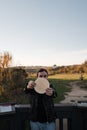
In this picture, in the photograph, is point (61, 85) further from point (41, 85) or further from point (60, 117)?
point (41, 85)

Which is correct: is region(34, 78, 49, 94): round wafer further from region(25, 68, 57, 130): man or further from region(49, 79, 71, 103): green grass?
region(49, 79, 71, 103): green grass

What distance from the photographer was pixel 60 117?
3.89 m

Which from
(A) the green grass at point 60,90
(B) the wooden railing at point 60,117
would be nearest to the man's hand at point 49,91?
(B) the wooden railing at point 60,117

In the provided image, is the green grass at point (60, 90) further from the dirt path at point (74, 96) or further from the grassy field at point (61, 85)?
the dirt path at point (74, 96)

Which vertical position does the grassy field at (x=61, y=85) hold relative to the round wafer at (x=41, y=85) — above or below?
below

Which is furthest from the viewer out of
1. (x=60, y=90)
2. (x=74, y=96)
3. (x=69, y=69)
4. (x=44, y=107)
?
(x=69, y=69)

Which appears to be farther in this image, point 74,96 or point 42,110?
point 74,96

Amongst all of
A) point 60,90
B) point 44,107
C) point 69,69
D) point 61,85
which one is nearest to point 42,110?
point 44,107

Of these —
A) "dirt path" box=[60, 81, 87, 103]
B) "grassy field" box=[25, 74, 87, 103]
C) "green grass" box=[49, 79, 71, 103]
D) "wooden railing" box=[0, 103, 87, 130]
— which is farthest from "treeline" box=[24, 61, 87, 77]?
"wooden railing" box=[0, 103, 87, 130]

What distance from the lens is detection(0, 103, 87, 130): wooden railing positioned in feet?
12.2

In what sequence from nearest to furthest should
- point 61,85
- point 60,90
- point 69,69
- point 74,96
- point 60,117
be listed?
point 60,117, point 74,96, point 60,90, point 61,85, point 69,69

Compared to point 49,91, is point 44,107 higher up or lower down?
lower down

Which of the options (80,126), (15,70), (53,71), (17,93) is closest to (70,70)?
(53,71)

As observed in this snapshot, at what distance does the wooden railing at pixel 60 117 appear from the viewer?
372 centimetres
